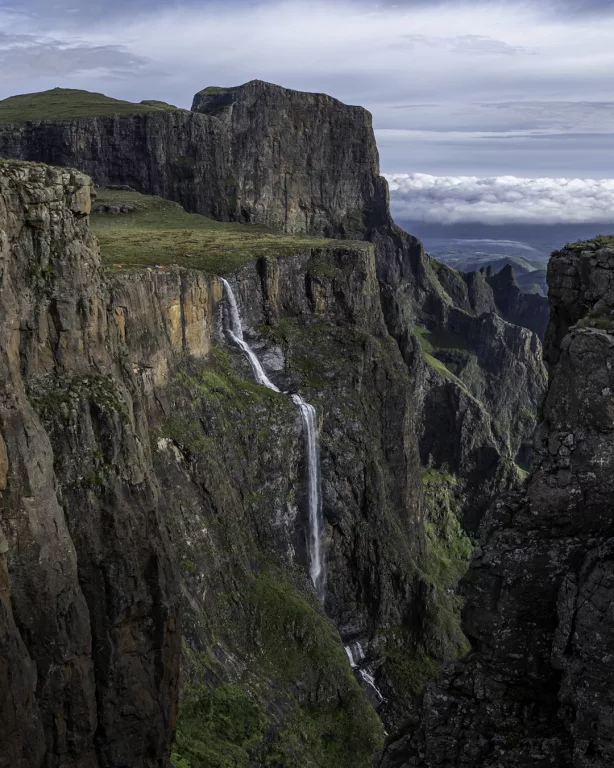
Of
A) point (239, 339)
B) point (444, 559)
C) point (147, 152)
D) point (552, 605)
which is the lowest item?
point (444, 559)

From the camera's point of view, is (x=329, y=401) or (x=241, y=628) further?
(x=329, y=401)

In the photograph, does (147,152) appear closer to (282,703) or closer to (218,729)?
(282,703)

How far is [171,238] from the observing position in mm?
115375

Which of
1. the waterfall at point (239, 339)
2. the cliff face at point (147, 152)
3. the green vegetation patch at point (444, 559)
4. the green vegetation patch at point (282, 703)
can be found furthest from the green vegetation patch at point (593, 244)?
the cliff face at point (147, 152)

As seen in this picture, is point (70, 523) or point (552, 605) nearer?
point (552, 605)

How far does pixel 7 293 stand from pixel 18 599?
15672 millimetres

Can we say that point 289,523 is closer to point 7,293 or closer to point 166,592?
point 166,592

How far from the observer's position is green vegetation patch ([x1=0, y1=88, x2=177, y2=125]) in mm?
159500

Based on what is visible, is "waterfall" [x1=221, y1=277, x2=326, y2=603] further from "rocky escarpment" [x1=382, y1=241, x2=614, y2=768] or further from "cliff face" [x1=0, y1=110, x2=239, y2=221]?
"cliff face" [x1=0, y1=110, x2=239, y2=221]

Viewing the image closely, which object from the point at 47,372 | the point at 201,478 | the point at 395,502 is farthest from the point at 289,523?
the point at 47,372

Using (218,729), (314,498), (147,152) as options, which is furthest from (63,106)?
(218,729)

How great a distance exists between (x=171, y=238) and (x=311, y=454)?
3996cm

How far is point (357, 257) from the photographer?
11588cm

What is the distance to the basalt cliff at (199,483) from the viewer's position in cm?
4419
